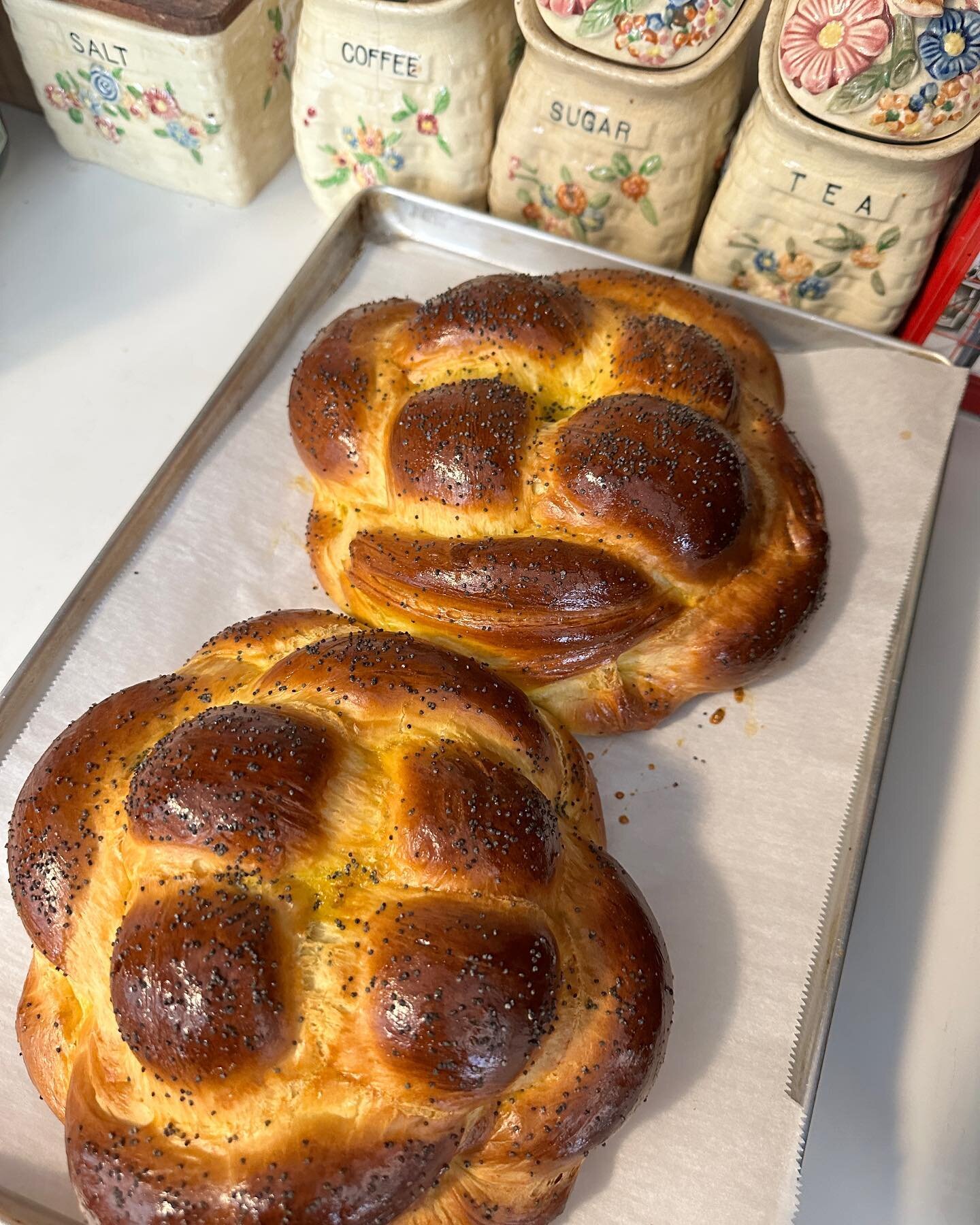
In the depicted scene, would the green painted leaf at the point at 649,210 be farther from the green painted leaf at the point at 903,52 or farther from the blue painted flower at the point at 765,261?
the green painted leaf at the point at 903,52

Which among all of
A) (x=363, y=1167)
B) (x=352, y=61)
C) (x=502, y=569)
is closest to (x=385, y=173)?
(x=352, y=61)

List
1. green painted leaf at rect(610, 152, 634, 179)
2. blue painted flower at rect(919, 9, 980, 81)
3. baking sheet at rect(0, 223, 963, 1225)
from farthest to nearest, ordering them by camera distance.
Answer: green painted leaf at rect(610, 152, 634, 179)
blue painted flower at rect(919, 9, 980, 81)
baking sheet at rect(0, 223, 963, 1225)

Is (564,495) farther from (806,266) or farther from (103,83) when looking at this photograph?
(103,83)

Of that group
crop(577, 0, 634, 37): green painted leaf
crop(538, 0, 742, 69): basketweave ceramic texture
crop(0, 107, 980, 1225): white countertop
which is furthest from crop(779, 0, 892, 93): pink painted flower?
crop(0, 107, 980, 1225): white countertop

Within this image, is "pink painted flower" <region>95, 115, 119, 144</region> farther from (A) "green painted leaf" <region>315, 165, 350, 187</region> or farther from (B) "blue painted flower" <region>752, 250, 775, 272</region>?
(B) "blue painted flower" <region>752, 250, 775, 272</region>

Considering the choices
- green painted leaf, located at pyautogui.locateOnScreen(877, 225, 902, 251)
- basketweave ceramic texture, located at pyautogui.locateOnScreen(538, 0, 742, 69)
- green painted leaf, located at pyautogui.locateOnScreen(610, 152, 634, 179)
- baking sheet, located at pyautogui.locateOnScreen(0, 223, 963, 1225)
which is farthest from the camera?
green painted leaf, located at pyautogui.locateOnScreen(610, 152, 634, 179)

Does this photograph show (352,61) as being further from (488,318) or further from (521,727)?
(521,727)
